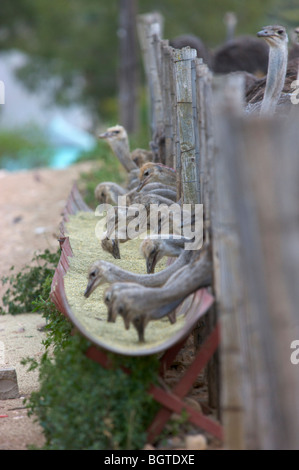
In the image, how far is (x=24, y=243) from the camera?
31.2ft

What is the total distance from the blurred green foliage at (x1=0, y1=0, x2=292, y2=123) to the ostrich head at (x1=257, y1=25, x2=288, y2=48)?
10225 millimetres

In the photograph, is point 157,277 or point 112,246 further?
point 112,246

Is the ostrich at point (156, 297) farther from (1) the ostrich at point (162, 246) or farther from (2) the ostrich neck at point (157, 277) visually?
(1) the ostrich at point (162, 246)

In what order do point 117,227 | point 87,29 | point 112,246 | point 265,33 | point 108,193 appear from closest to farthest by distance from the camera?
point 112,246 < point 117,227 < point 265,33 < point 108,193 < point 87,29

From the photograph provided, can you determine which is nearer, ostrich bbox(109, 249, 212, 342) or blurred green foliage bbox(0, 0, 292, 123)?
ostrich bbox(109, 249, 212, 342)

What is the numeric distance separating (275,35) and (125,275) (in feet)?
8.48

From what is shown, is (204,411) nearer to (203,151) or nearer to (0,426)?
(0,426)

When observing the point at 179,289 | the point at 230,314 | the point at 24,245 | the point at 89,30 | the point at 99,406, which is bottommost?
the point at 99,406

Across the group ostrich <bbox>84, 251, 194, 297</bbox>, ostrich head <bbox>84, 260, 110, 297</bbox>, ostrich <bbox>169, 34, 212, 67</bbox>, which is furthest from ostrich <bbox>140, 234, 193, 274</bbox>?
ostrich <bbox>169, 34, 212, 67</bbox>

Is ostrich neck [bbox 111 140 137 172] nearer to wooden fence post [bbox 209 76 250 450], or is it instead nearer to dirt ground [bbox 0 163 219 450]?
dirt ground [bbox 0 163 219 450]

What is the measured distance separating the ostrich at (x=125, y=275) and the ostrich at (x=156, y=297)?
40 cm

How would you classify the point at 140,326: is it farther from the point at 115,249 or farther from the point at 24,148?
the point at 24,148

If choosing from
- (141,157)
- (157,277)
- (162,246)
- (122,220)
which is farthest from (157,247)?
(141,157)

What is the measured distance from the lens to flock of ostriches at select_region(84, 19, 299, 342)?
15.1ft
